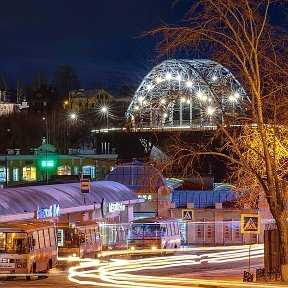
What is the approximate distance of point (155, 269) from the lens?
3628 centimetres

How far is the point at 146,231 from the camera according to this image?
52719 mm

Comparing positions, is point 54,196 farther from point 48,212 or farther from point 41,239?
point 41,239

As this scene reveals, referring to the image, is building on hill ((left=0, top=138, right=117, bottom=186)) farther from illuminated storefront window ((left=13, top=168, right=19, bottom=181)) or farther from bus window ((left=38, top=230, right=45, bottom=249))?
bus window ((left=38, top=230, right=45, bottom=249))

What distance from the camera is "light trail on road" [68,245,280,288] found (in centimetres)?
2802

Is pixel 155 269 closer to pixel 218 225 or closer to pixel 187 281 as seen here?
pixel 187 281

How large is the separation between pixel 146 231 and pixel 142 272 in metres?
18.2

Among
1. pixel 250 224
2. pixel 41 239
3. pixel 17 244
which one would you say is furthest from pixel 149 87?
pixel 250 224

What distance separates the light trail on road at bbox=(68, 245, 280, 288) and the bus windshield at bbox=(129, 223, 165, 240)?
7093 mm

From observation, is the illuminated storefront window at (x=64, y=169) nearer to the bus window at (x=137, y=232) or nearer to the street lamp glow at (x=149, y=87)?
the bus window at (x=137, y=232)

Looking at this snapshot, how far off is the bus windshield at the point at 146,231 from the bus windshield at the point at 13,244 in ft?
63.4

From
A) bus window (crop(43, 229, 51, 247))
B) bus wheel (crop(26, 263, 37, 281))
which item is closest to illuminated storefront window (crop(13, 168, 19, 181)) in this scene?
bus window (crop(43, 229, 51, 247))

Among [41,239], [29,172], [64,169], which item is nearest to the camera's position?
[41,239]

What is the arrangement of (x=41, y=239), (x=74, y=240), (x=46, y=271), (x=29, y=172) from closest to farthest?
(x=41, y=239)
(x=46, y=271)
(x=74, y=240)
(x=29, y=172)

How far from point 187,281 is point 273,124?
6.41 metres
